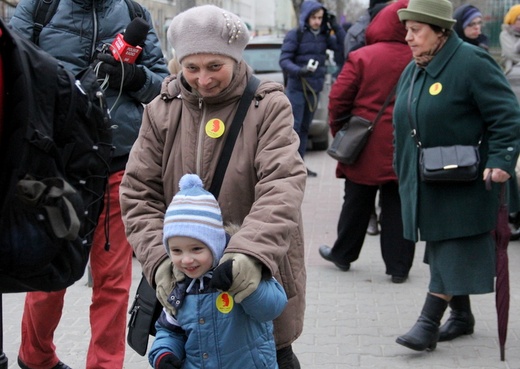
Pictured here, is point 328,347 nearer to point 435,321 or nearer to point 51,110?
point 435,321

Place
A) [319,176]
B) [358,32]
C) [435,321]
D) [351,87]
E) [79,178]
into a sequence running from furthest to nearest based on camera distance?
[319,176]
[358,32]
[351,87]
[435,321]
[79,178]

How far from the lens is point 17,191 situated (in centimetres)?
272

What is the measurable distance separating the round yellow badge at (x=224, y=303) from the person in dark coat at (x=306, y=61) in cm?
834

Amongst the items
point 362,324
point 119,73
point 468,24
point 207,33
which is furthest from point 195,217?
point 468,24

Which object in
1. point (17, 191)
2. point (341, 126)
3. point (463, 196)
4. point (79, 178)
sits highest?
point (17, 191)

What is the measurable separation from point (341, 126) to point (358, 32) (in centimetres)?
308

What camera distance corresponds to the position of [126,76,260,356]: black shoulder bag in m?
3.55

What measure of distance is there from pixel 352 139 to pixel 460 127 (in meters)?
1.85

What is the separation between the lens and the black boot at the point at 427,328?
5.40 m

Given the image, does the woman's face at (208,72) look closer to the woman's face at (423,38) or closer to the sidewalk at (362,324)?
the woman's face at (423,38)

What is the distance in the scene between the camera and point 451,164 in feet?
16.8

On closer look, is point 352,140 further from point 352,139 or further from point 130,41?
point 130,41

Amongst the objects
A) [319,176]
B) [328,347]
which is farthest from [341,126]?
[319,176]

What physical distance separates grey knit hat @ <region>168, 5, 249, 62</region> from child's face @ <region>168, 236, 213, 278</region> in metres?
0.68
